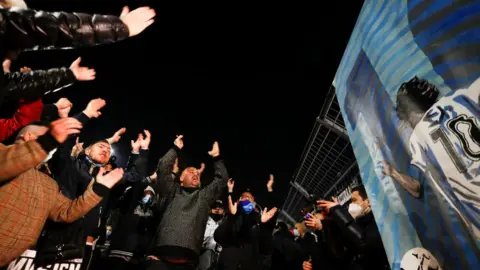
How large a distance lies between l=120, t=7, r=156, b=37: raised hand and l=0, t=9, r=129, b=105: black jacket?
0.06 meters

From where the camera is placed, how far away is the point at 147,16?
80.1 inches

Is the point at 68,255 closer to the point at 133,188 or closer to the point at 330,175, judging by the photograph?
the point at 133,188

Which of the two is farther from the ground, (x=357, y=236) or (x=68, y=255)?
(x=357, y=236)

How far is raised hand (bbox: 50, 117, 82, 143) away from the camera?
1684 mm

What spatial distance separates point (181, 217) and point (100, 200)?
3.04 feet

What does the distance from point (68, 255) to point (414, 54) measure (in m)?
3.62

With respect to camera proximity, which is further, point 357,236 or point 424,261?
point 357,236

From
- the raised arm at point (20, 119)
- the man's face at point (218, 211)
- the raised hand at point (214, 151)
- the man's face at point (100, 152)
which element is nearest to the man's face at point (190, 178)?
the raised hand at point (214, 151)

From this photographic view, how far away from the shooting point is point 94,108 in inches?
133

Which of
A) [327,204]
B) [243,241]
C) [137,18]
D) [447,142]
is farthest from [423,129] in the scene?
[243,241]

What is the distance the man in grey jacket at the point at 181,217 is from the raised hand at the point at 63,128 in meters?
1.63

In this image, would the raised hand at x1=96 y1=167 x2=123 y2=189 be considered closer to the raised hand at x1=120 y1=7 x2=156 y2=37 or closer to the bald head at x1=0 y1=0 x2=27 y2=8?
the raised hand at x1=120 y1=7 x2=156 y2=37

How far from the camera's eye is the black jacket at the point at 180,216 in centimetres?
281

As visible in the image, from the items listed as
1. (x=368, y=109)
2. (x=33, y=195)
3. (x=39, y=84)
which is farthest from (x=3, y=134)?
(x=368, y=109)
